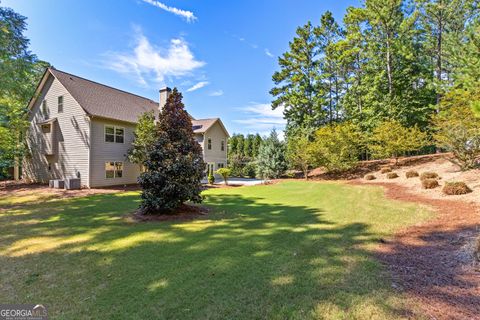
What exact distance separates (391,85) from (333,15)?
10569 millimetres

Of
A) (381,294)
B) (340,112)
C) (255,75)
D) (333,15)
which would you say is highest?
(333,15)

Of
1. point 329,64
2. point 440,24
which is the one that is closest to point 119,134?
point 329,64

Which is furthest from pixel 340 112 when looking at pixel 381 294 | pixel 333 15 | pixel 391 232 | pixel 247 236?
pixel 381 294

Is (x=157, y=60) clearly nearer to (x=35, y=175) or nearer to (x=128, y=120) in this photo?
(x=128, y=120)

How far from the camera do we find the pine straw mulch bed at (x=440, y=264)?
10.4 ft

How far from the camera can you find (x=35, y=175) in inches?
754

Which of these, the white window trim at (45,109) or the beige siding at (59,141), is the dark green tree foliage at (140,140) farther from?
the white window trim at (45,109)

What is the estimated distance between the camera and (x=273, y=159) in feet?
78.1

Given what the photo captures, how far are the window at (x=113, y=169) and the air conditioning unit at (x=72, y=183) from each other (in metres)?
1.88

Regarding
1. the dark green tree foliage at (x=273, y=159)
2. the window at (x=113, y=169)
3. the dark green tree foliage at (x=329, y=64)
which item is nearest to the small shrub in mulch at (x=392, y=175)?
the dark green tree foliage at (x=273, y=159)

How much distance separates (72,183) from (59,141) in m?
4.42

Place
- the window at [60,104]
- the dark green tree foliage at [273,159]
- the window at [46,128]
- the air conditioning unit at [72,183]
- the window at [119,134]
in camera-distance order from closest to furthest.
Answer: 1. the air conditioning unit at [72,183]
2. the window at [60,104]
3. the window at [119,134]
4. the window at [46,128]
5. the dark green tree foliage at [273,159]

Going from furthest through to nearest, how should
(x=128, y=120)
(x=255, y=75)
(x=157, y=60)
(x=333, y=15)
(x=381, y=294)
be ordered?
(x=333, y=15) < (x=255, y=75) < (x=128, y=120) < (x=157, y=60) < (x=381, y=294)

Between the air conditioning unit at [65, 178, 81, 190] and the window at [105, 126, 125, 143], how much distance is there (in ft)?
11.4
